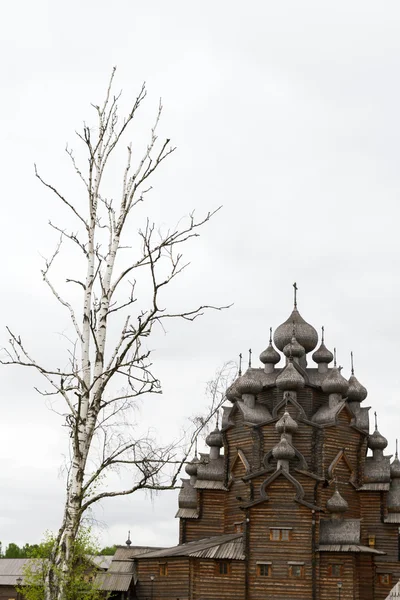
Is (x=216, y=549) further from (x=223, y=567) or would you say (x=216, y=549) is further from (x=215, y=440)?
(x=215, y=440)

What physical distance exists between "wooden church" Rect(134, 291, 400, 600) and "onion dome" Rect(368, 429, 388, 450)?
0.06m

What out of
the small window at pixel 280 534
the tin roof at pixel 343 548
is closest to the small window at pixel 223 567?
the small window at pixel 280 534

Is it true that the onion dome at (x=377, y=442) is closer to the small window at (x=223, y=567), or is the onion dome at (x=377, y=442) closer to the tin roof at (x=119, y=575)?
the small window at (x=223, y=567)

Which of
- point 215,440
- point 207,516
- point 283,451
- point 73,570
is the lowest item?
point 73,570

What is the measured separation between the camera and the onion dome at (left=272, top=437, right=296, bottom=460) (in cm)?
4266

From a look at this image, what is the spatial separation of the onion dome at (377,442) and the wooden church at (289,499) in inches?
2.4

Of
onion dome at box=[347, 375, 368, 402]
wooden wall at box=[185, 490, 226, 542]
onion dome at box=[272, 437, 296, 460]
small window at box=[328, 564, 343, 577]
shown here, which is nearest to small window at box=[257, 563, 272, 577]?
small window at box=[328, 564, 343, 577]

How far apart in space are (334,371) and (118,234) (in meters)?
37.1

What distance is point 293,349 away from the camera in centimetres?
4850

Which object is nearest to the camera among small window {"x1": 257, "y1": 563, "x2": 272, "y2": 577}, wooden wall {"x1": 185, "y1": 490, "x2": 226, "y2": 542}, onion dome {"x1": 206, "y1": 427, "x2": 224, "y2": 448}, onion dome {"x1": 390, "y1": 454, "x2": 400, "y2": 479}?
small window {"x1": 257, "y1": 563, "x2": 272, "y2": 577}

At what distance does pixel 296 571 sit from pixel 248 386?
10858 millimetres

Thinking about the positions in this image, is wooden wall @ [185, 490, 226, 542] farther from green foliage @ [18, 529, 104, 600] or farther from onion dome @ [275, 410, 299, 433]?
green foliage @ [18, 529, 104, 600]

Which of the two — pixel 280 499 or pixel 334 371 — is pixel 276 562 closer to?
pixel 280 499

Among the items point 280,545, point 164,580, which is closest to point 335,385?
point 280,545
